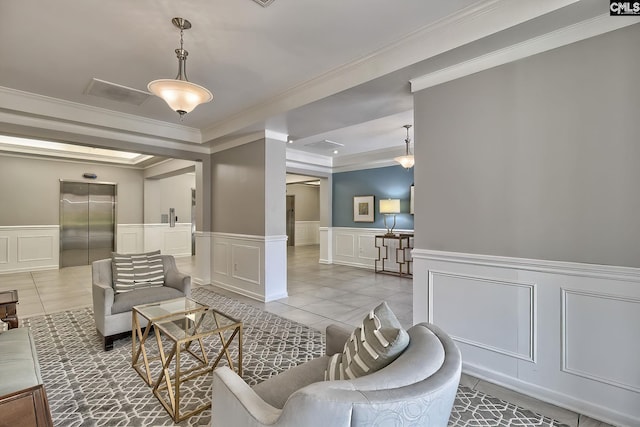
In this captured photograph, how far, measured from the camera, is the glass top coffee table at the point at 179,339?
2002mm

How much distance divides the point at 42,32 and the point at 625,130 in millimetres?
4394

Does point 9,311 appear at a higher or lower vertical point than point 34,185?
lower

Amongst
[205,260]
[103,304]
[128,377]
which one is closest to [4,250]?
[205,260]

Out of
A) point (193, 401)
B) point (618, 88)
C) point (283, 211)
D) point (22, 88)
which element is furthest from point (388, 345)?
point (22, 88)

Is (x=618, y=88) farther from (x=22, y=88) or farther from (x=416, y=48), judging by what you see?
(x=22, y=88)

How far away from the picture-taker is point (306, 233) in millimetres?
13477

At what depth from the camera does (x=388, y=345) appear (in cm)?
116

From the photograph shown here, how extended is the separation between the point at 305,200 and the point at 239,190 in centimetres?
836

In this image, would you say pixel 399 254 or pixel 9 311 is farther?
pixel 399 254

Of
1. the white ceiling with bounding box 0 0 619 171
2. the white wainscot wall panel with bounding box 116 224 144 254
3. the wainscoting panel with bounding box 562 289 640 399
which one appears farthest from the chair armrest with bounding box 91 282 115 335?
the white wainscot wall panel with bounding box 116 224 144 254

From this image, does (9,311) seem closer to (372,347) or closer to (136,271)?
(136,271)

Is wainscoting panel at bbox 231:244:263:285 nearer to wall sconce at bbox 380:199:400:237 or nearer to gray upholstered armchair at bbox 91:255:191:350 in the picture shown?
gray upholstered armchair at bbox 91:255:191:350

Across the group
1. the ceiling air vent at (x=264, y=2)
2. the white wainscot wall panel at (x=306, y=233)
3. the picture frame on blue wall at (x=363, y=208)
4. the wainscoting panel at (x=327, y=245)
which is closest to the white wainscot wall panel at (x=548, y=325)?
the ceiling air vent at (x=264, y=2)

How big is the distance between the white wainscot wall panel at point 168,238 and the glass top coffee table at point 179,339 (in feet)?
22.5
